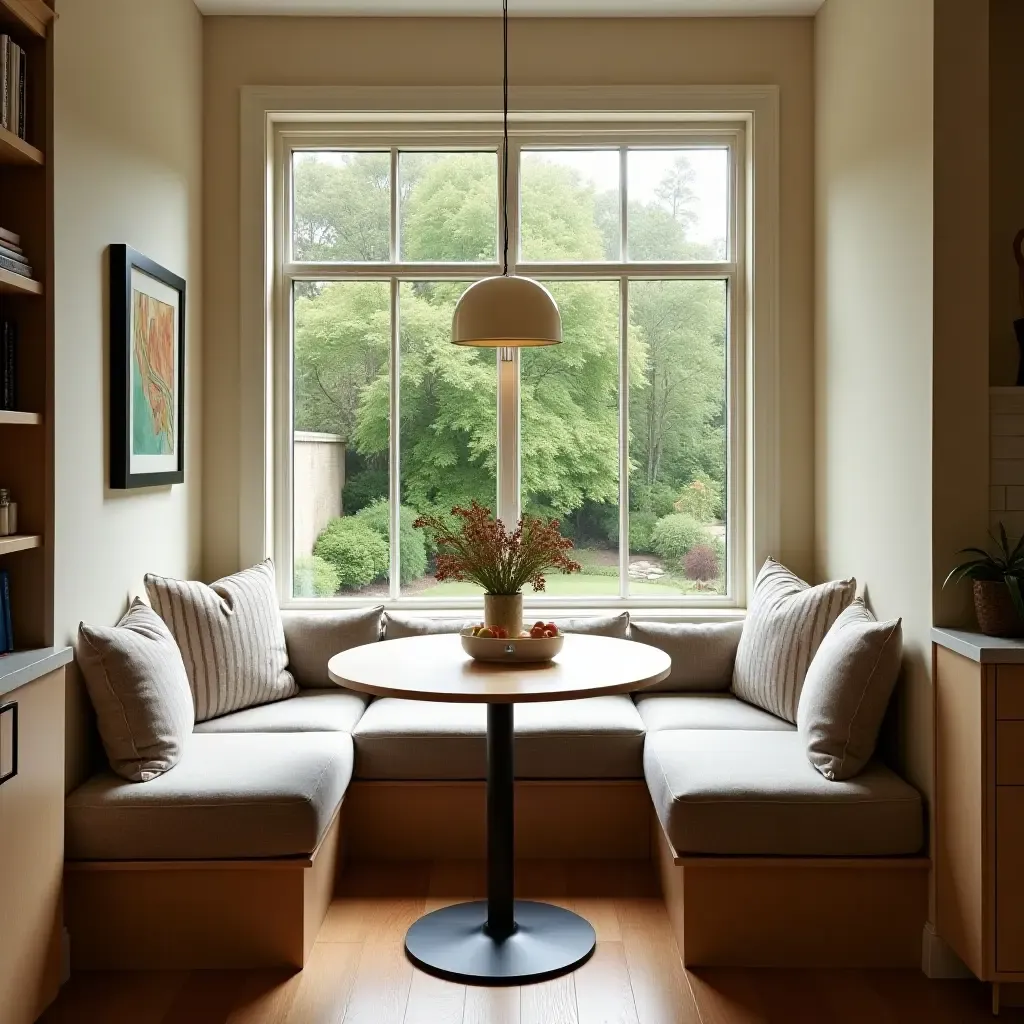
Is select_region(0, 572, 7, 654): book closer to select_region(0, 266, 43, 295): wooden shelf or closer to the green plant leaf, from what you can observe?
select_region(0, 266, 43, 295): wooden shelf

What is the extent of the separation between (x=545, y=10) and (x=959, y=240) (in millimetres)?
1998

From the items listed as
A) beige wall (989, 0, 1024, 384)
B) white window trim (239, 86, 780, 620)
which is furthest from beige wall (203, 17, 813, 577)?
beige wall (989, 0, 1024, 384)

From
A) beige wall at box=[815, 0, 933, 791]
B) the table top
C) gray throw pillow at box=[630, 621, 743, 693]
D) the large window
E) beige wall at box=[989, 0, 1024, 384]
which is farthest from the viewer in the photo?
the large window

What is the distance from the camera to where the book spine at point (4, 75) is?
8.26 ft

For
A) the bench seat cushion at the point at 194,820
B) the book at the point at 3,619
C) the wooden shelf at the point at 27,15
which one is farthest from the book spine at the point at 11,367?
the bench seat cushion at the point at 194,820

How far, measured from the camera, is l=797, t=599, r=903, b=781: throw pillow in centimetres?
289

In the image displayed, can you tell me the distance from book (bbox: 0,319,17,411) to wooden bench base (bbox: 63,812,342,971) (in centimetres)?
123

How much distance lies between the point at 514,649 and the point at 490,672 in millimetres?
143

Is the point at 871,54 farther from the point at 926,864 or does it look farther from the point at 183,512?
the point at 183,512

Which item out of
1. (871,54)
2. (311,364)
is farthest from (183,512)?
(871,54)

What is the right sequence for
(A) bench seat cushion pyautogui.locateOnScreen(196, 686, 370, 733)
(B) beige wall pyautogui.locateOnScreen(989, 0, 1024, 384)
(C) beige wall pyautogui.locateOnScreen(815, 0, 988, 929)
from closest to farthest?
1. (C) beige wall pyautogui.locateOnScreen(815, 0, 988, 929)
2. (B) beige wall pyautogui.locateOnScreen(989, 0, 1024, 384)
3. (A) bench seat cushion pyautogui.locateOnScreen(196, 686, 370, 733)

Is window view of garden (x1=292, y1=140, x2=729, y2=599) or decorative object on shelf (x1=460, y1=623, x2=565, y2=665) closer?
decorative object on shelf (x1=460, y1=623, x2=565, y2=665)

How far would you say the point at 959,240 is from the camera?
2791mm

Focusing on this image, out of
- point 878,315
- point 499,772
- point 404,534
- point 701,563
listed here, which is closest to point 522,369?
point 404,534
